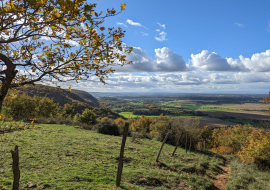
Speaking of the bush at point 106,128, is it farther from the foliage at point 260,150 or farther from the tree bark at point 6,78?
the tree bark at point 6,78

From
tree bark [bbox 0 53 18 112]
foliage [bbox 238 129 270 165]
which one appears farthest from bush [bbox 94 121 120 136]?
tree bark [bbox 0 53 18 112]

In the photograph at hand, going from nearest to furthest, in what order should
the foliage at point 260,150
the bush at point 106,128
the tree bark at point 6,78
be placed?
the tree bark at point 6,78
the foliage at point 260,150
the bush at point 106,128

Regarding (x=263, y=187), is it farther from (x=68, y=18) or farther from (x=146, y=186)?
(x=68, y=18)

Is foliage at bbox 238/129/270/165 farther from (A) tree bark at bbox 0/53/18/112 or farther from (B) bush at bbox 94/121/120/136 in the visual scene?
(A) tree bark at bbox 0/53/18/112

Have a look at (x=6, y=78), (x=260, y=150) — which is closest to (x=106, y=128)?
(x=260, y=150)

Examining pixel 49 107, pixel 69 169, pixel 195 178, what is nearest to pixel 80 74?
pixel 69 169

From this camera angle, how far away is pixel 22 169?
7043mm

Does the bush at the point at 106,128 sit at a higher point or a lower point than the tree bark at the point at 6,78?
lower

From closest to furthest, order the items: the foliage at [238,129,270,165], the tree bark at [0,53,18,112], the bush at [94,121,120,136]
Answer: the tree bark at [0,53,18,112], the foliage at [238,129,270,165], the bush at [94,121,120,136]

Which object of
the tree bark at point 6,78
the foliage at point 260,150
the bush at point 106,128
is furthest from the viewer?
the bush at point 106,128

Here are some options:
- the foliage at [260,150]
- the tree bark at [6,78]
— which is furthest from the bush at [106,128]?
the tree bark at [6,78]

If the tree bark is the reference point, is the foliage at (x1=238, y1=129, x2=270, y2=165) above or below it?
below

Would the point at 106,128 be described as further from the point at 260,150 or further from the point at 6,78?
the point at 6,78

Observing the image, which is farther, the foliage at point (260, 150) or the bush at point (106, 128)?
the bush at point (106, 128)
